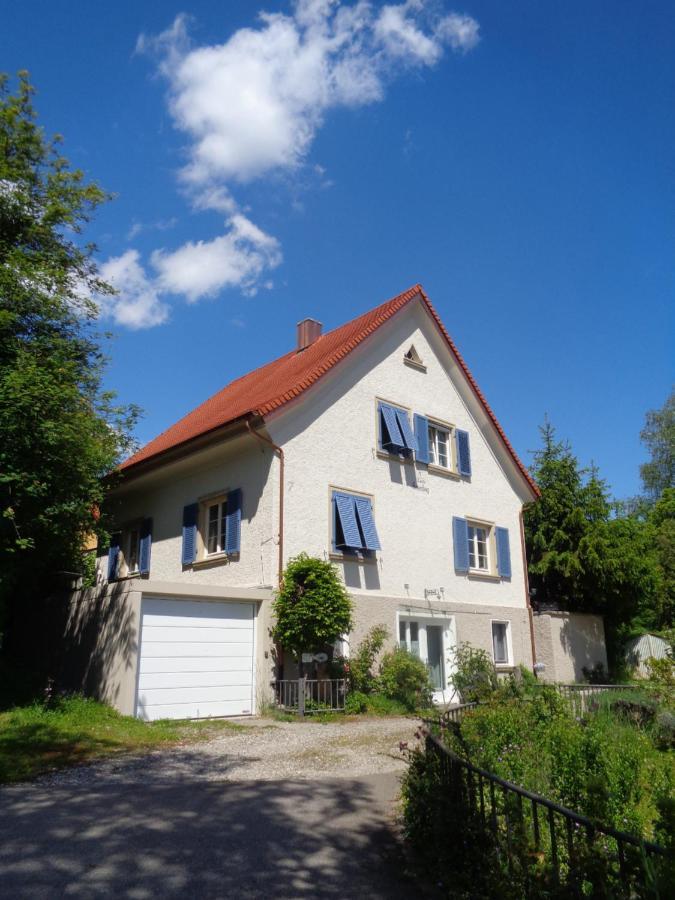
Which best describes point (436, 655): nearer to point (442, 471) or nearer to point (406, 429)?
point (442, 471)

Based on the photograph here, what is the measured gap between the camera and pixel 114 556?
64.7ft

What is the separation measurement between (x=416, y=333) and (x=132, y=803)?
15201mm

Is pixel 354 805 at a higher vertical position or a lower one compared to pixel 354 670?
lower

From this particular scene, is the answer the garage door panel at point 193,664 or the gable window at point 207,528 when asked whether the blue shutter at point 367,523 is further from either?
the garage door panel at point 193,664

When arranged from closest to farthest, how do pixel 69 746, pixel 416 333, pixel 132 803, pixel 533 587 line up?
pixel 132 803
pixel 69 746
pixel 416 333
pixel 533 587

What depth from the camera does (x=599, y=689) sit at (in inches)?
439

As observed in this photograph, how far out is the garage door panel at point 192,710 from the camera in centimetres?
1198

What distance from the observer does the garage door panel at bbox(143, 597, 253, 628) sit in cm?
1234

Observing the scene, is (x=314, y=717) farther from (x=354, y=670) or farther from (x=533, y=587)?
A: (x=533, y=587)

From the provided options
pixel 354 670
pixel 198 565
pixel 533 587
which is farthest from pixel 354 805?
pixel 533 587

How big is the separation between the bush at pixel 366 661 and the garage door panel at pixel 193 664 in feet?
7.08

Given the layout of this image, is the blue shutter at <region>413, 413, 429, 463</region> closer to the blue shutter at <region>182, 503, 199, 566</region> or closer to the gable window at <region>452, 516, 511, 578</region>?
the gable window at <region>452, 516, 511, 578</region>

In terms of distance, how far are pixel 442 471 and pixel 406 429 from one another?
186 cm

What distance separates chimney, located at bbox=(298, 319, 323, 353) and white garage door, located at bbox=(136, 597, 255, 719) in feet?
33.6
